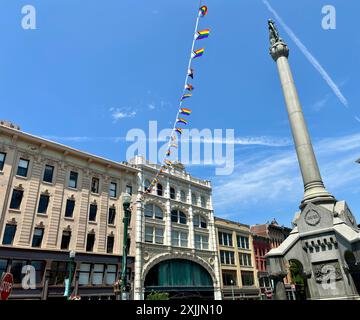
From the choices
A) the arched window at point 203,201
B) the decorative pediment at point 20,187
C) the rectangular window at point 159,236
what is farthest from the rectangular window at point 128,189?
the arched window at point 203,201

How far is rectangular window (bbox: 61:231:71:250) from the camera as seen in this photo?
2848 cm

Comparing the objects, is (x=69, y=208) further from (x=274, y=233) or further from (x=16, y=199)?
(x=274, y=233)

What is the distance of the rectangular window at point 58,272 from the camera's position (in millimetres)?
26442

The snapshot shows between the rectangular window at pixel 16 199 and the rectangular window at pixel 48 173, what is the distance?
2803 millimetres

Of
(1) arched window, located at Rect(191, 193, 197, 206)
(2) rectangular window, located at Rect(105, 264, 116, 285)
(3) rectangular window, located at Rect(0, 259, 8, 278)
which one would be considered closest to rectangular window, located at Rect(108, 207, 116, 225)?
(2) rectangular window, located at Rect(105, 264, 116, 285)

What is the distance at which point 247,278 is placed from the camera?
4722 centimetres

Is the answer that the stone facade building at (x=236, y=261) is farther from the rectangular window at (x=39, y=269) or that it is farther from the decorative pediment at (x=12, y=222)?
the decorative pediment at (x=12, y=222)

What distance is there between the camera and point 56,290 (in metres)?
26.2

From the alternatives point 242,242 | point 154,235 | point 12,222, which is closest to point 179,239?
point 154,235

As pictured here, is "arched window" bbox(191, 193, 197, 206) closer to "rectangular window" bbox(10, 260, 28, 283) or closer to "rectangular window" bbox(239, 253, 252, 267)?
"rectangular window" bbox(239, 253, 252, 267)

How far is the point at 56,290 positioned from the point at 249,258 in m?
32.9

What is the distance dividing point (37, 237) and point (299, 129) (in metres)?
24.0

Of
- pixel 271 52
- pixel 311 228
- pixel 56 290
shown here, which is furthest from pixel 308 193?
pixel 56 290
